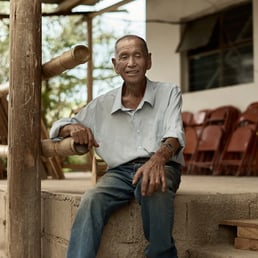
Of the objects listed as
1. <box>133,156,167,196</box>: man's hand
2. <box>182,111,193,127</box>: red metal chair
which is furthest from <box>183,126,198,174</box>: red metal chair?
<box>133,156,167,196</box>: man's hand

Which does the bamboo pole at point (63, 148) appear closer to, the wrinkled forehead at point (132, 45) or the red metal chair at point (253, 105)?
the wrinkled forehead at point (132, 45)

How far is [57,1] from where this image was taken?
8.63 meters

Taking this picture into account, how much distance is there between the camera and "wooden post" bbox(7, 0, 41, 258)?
11.7 ft

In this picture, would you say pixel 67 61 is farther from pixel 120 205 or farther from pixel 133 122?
pixel 120 205

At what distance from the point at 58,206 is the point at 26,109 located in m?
0.66

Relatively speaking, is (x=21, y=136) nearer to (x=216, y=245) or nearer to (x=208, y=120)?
(x=216, y=245)

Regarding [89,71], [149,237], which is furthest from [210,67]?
[149,237]

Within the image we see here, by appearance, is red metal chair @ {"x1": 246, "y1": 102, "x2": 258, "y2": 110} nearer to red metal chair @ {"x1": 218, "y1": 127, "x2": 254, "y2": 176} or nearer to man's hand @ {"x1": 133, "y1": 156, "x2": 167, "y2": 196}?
red metal chair @ {"x1": 218, "y1": 127, "x2": 254, "y2": 176}

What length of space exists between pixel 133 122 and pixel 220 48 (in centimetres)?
567

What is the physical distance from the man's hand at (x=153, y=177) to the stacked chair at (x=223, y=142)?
4.41 meters

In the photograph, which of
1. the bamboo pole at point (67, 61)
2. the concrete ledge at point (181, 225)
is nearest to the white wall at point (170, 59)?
the concrete ledge at point (181, 225)

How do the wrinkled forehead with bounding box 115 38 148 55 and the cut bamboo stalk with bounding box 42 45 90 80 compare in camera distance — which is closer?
the wrinkled forehead with bounding box 115 38 148 55

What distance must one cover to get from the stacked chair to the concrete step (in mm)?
3808

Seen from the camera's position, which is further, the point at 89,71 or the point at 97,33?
the point at 97,33
